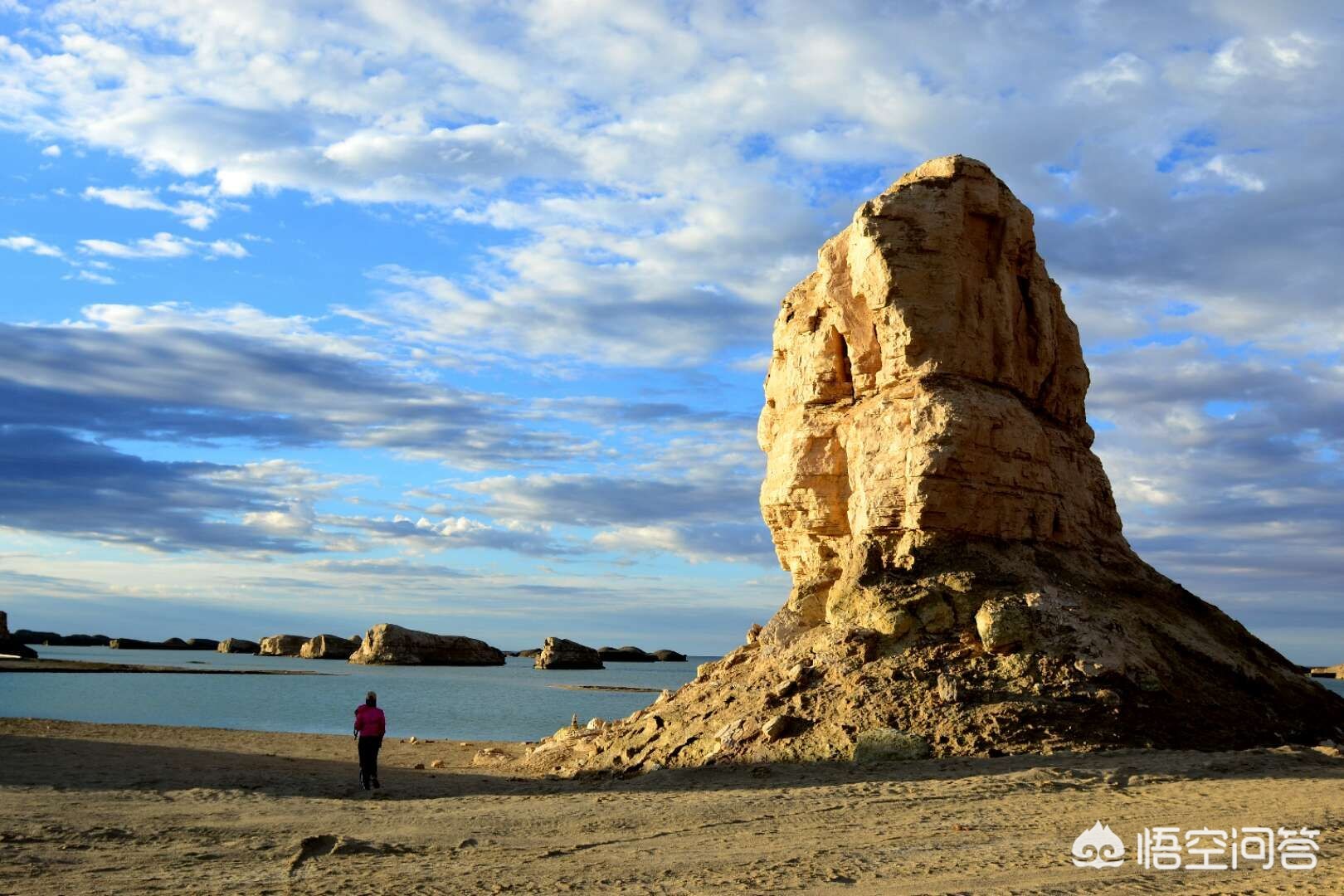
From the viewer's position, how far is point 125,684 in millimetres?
57125

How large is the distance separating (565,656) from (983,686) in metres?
81.6

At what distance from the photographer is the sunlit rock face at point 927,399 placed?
18344 mm

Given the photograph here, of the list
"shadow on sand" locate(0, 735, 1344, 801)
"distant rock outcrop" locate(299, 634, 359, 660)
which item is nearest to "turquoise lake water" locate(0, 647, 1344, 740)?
"shadow on sand" locate(0, 735, 1344, 801)

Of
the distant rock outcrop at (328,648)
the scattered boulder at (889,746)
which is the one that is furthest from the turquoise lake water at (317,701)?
the distant rock outcrop at (328,648)

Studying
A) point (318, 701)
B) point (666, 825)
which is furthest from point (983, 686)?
point (318, 701)

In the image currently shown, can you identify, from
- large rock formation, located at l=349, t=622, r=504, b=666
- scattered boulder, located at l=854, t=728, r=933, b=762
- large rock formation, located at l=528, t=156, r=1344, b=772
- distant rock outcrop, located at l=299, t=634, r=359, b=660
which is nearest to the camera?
scattered boulder, located at l=854, t=728, r=933, b=762

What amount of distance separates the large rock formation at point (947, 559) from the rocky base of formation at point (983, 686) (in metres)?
0.04

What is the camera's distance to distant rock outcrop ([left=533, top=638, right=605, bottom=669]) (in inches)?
3735

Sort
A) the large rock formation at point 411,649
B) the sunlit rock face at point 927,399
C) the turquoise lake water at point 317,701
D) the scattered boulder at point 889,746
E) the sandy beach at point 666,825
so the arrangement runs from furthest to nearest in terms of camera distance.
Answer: the large rock formation at point 411,649
the turquoise lake water at point 317,701
the sunlit rock face at point 927,399
the scattered boulder at point 889,746
the sandy beach at point 666,825

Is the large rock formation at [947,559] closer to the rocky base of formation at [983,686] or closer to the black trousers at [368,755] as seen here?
the rocky base of formation at [983,686]

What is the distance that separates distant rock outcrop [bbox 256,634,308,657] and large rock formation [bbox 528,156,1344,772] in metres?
102

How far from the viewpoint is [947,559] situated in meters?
18.0

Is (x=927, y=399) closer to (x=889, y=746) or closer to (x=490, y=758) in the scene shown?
(x=889, y=746)

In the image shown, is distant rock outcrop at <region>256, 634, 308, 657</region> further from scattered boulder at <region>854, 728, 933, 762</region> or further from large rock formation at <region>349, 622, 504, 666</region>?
scattered boulder at <region>854, 728, 933, 762</region>
